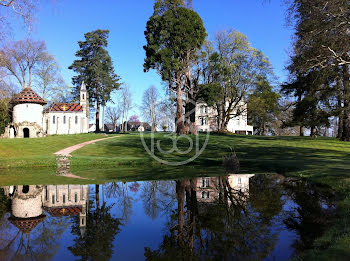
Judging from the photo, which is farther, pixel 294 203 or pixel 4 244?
pixel 294 203

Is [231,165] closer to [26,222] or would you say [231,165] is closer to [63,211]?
[63,211]

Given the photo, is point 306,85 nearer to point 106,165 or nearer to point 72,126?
point 106,165

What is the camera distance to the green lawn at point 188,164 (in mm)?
8246

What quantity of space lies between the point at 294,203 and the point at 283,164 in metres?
9.59

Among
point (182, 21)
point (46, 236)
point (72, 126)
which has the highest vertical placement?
point (182, 21)

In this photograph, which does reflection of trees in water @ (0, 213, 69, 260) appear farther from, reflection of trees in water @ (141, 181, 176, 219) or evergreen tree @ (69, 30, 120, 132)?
evergreen tree @ (69, 30, 120, 132)

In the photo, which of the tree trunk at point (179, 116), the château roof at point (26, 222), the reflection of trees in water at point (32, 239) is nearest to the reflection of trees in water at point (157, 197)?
the reflection of trees in water at point (32, 239)

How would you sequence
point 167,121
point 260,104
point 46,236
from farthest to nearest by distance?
1. point 167,121
2. point 260,104
3. point 46,236

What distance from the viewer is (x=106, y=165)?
2072 cm

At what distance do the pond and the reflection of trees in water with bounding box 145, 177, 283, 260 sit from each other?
0.07 ft

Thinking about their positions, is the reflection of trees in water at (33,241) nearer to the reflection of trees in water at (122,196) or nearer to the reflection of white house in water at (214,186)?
the reflection of trees in water at (122,196)

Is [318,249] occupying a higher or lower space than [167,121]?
lower

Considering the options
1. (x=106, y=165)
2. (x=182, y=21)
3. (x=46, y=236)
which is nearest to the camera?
(x=46, y=236)

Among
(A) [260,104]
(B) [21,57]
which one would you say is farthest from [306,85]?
(B) [21,57]
